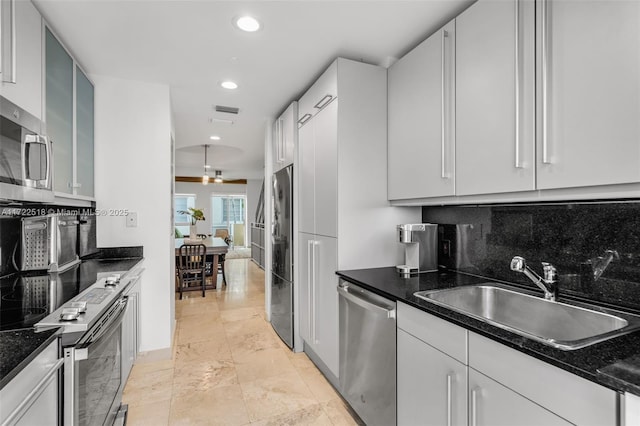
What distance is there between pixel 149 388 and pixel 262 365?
85 cm

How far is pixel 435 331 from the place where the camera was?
1281 mm

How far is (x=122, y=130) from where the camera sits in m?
2.62

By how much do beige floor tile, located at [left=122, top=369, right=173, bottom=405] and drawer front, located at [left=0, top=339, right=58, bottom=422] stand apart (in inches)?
52.4

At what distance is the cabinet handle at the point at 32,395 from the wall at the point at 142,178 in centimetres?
166

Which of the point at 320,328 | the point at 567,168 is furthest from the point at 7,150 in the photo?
the point at 567,168

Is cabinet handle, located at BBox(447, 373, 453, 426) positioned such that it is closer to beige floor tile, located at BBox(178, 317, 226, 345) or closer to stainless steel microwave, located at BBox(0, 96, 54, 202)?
stainless steel microwave, located at BBox(0, 96, 54, 202)

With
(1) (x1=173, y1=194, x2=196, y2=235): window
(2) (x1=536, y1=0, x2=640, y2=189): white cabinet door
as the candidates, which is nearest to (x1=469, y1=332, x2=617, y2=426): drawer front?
(2) (x1=536, y1=0, x2=640, y2=189): white cabinet door

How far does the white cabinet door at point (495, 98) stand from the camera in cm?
129

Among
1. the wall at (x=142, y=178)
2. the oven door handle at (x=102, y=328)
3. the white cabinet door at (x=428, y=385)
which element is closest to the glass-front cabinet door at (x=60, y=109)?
the wall at (x=142, y=178)

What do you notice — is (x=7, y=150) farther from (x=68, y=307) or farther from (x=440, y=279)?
(x=440, y=279)

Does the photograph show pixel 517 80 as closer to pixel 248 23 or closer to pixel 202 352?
pixel 248 23

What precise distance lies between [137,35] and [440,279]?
7.96ft

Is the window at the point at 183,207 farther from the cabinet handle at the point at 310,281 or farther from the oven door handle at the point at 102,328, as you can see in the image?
the oven door handle at the point at 102,328

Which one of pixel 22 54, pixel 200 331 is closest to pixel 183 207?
pixel 200 331
